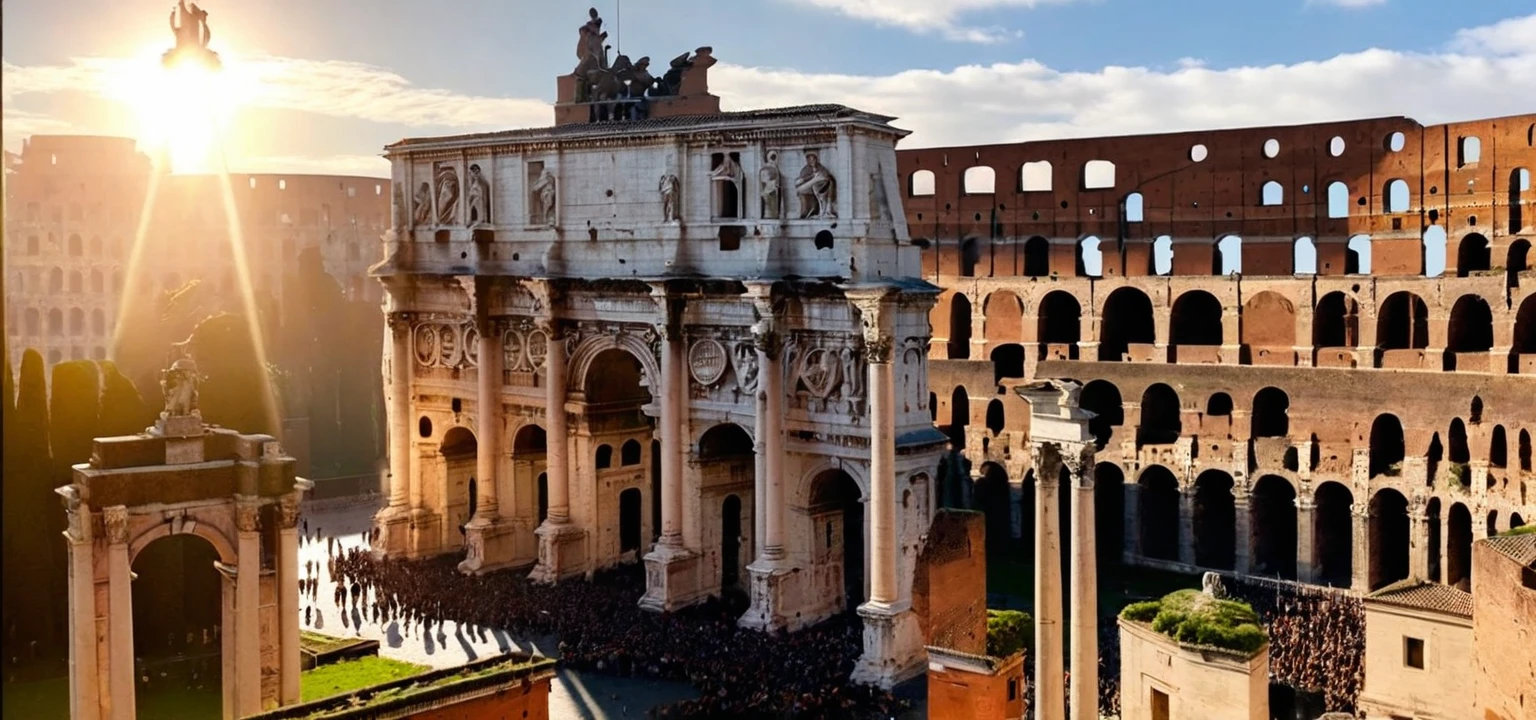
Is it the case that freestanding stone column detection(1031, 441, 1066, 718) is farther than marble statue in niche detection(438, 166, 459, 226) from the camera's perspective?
No

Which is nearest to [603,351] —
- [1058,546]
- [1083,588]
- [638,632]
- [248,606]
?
[638,632]

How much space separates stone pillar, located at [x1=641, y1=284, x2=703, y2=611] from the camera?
29.8 metres

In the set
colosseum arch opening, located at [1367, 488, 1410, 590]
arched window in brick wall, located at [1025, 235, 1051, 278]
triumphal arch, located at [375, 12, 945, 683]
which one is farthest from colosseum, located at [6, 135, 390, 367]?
colosseum arch opening, located at [1367, 488, 1410, 590]

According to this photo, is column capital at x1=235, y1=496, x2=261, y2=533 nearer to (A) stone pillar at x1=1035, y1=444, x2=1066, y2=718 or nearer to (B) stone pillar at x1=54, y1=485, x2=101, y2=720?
(B) stone pillar at x1=54, y1=485, x2=101, y2=720

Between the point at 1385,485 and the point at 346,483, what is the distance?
117ft

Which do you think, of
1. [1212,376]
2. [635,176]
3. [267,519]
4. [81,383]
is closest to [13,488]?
[81,383]

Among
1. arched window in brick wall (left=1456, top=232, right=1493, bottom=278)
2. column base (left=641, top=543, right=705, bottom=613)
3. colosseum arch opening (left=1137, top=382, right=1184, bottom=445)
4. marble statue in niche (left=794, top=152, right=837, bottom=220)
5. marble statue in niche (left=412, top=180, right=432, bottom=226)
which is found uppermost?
marble statue in niche (left=412, top=180, right=432, bottom=226)

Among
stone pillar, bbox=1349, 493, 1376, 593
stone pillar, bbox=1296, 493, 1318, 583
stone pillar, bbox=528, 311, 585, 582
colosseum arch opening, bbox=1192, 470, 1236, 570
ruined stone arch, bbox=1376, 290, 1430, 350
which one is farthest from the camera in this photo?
ruined stone arch, bbox=1376, 290, 1430, 350

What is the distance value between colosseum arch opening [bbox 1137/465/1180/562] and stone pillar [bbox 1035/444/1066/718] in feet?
83.7

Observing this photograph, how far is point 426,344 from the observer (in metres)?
35.8

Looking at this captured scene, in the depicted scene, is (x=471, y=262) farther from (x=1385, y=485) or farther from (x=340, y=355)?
(x=340, y=355)

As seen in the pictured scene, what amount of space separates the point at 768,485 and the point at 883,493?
9.35 feet

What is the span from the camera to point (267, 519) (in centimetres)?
1966

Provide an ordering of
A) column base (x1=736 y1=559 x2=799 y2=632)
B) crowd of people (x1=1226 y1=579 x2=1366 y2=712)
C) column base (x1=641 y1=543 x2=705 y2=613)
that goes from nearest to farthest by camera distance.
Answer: crowd of people (x1=1226 y1=579 x2=1366 y2=712) → column base (x1=736 y1=559 x2=799 y2=632) → column base (x1=641 y1=543 x2=705 y2=613)
